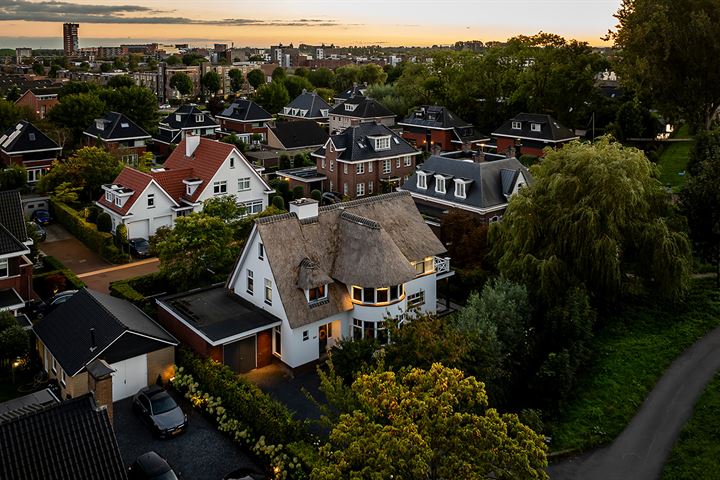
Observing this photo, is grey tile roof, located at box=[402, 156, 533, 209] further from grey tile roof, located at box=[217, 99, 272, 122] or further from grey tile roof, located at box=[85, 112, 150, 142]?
grey tile roof, located at box=[217, 99, 272, 122]

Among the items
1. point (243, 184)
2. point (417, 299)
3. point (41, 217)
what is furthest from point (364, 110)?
point (417, 299)

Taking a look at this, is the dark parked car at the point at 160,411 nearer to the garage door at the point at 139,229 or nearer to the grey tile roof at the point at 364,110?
the garage door at the point at 139,229

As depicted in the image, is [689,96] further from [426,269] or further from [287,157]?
[287,157]

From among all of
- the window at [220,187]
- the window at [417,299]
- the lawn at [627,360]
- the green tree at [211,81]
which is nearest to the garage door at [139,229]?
the window at [220,187]

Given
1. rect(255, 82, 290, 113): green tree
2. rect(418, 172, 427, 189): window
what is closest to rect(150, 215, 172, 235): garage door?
rect(418, 172, 427, 189): window

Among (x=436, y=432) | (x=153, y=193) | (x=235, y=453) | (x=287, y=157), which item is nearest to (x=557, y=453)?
(x=436, y=432)
